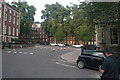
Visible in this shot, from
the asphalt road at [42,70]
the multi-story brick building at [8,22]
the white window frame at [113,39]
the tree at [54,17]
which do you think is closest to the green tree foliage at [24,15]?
the multi-story brick building at [8,22]

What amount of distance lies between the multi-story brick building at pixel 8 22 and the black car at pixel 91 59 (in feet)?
127

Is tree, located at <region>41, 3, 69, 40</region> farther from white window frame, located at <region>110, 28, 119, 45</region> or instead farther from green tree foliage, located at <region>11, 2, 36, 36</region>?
white window frame, located at <region>110, 28, 119, 45</region>

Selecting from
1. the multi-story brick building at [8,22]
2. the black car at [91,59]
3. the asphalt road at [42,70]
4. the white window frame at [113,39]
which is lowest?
the asphalt road at [42,70]

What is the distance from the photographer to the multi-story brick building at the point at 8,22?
48.4 meters

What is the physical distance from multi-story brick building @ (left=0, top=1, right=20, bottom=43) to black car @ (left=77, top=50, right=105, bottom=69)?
127 feet

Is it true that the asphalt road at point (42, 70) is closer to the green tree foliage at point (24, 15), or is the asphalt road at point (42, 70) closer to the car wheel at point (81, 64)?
the car wheel at point (81, 64)

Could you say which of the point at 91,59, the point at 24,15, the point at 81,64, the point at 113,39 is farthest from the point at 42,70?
the point at 24,15

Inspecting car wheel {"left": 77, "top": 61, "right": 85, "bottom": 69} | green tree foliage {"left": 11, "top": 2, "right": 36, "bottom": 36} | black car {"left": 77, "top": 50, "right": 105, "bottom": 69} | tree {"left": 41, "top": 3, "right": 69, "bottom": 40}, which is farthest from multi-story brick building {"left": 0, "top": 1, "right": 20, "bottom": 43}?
black car {"left": 77, "top": 50, "right": 105, "bottom": 69}

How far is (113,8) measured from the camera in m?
12.7

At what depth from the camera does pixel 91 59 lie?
460 inches

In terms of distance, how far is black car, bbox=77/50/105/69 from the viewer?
1124 centimetres

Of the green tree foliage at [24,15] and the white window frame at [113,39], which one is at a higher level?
the green tree foliage at [24,15]

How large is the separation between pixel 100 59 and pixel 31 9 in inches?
2883

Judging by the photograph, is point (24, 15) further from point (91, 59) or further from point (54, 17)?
point (91, 59)
